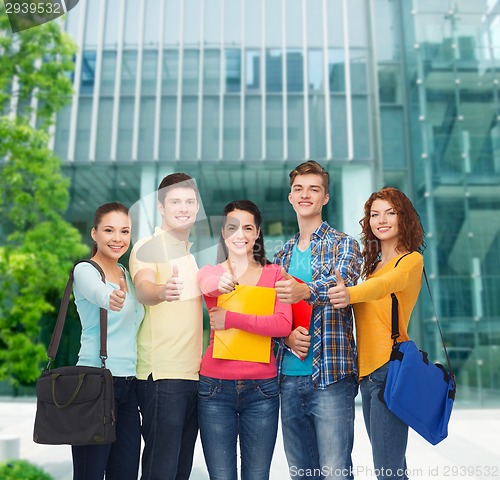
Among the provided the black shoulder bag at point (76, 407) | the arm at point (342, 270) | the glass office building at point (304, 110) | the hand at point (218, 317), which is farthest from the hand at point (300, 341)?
the glass office building at point (304, 110)

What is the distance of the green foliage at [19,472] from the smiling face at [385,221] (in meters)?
2.78

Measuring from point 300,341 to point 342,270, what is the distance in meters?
0.33

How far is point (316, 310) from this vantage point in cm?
224

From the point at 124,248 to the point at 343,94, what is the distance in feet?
26.6

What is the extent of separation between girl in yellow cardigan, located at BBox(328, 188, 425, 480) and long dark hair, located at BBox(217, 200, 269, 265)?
36 cm

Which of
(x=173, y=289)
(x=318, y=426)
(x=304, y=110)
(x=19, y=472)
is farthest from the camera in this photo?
(x=304, y=110)

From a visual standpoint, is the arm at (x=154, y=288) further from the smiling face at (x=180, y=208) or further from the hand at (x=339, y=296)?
the hand at (x=339, y=296)

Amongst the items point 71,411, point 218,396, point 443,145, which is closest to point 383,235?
point 218,396

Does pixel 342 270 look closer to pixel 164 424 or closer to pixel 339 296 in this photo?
pixel 339 296

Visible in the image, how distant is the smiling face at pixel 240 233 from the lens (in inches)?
86.3

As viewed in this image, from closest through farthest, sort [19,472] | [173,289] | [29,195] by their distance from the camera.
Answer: [173,289]
[19,472]
[29,195]

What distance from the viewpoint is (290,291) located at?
1976 mm

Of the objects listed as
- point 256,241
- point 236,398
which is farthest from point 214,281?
point 236,398

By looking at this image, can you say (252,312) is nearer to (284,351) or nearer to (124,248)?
(284,351)
